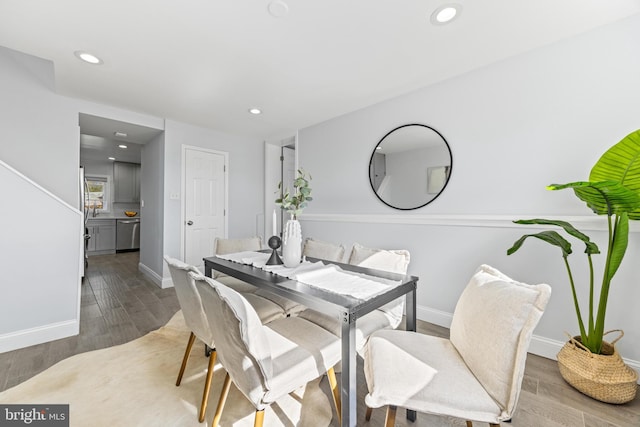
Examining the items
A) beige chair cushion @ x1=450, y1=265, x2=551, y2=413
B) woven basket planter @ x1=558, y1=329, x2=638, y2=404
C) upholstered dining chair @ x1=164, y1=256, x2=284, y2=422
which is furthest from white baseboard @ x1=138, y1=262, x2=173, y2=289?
woven basket planter @ x1=558, y1=329, x2=638, y2=404

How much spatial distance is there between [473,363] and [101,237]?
26.2ft

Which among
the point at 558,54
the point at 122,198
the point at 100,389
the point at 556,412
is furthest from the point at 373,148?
the point at 122,198

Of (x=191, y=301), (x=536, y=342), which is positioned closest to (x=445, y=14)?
(x=191, y=301)

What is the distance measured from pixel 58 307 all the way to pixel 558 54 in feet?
15.4

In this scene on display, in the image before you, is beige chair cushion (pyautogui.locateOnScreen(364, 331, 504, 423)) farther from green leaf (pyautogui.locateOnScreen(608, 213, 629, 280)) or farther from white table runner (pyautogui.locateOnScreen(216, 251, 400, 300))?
green leaf (pyautogui.locateOnScreen(608, 213, 629, 280))

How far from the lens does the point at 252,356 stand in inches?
41.5

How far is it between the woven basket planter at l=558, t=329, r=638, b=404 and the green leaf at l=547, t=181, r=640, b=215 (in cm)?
Answer: 79

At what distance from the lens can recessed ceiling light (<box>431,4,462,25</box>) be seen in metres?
1.69

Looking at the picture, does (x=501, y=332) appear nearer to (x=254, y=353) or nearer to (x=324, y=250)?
(x=254, y=353)

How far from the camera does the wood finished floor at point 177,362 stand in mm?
1482

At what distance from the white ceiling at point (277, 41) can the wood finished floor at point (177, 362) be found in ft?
8.00

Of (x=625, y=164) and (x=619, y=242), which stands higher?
(x=625, y=164)

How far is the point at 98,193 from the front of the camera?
22.3ft

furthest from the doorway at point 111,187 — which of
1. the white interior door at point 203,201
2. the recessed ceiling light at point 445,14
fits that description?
the recessed ceiling light at point 445,14
